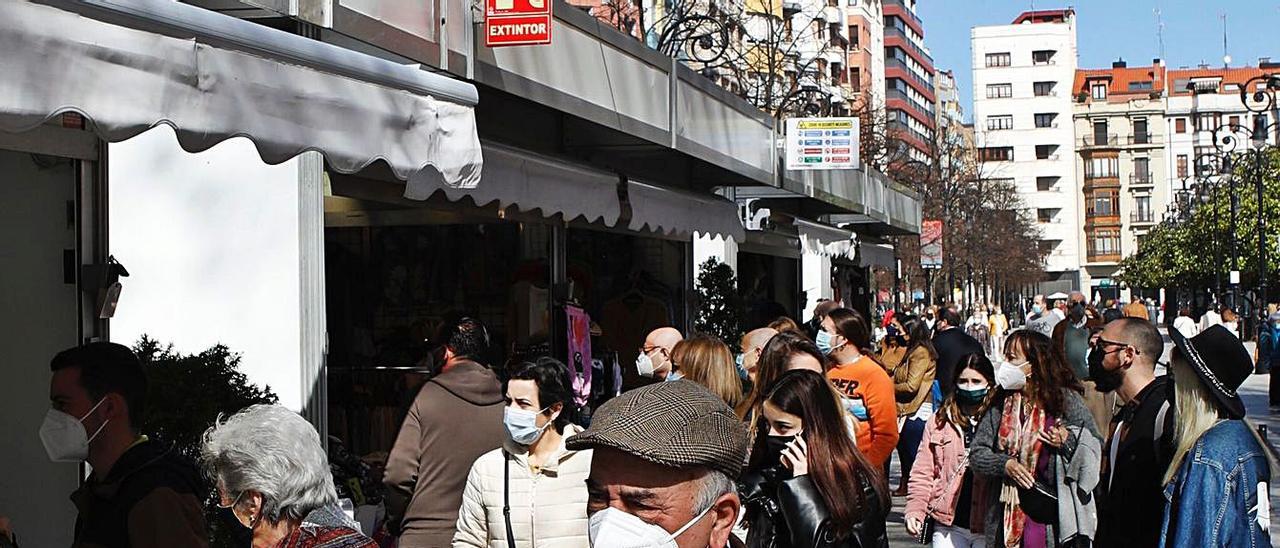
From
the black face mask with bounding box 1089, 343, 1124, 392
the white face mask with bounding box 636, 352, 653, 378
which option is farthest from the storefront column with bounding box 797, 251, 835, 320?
the black face mask with bounding box 1089, 343, 1124, 392

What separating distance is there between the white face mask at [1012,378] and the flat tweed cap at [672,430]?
519 centimetres

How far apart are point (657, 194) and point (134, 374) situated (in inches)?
301

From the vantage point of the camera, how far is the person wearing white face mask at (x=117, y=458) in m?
4.43

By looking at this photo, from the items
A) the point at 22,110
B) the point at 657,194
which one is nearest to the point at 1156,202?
the point at 657,194

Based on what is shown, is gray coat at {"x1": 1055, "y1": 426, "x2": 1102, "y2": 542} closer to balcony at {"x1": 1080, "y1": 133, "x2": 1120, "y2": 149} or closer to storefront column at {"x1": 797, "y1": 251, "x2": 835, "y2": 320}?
storefront column at {"x1": 797, "y1": 251, "x2": 835, "y2": 320}

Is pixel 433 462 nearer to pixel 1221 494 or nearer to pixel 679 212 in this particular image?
pixel 1221 494

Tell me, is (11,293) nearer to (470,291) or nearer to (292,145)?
(292,145)

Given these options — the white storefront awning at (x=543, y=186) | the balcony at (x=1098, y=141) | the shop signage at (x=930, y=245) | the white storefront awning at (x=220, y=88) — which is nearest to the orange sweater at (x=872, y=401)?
the white storefront awning at (x=543, y=186)

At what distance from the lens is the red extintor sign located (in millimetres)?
8492

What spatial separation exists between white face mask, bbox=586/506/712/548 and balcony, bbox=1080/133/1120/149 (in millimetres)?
132209

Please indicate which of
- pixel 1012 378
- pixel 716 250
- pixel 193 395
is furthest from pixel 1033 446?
pixel 716 250

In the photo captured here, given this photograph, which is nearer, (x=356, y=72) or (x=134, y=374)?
(x=134, y=374)

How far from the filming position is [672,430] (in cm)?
298

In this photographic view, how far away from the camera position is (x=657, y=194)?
1227 centimetres
